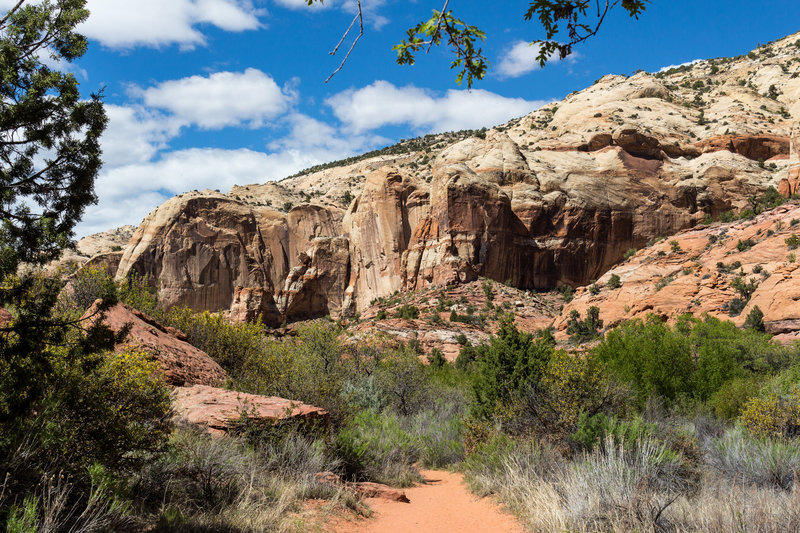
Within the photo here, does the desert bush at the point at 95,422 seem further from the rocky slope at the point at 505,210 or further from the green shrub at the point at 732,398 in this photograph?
the rocky slope at the point at 505,210

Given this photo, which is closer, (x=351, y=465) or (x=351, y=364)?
(x=351, y=465)

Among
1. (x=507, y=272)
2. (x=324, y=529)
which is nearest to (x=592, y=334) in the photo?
(x=507, y=272)

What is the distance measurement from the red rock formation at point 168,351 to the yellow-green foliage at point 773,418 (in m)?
10.8

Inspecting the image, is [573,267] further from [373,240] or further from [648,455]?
Result: [648,455]

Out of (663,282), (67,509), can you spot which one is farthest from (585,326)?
(67,509)

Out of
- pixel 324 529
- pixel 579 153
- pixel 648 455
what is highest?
pixel 579 153

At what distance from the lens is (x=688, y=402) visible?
46.4 feet

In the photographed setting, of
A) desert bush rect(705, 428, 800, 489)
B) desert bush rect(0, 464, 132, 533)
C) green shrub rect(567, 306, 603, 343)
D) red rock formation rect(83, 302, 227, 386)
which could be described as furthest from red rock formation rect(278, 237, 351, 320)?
desert bush rect(0, 464, 132, 533)

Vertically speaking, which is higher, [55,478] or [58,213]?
[58,213]

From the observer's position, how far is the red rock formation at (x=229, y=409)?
8234 millimetres

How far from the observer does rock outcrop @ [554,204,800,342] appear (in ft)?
86.4

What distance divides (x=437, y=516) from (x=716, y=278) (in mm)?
28880

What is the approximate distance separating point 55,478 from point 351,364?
Result: 15135mm

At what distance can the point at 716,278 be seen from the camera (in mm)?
30672
